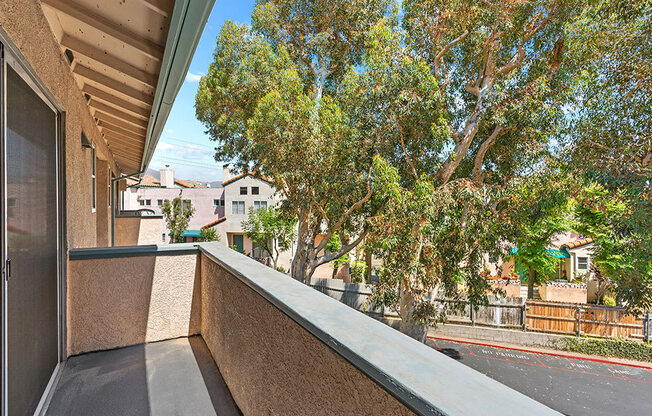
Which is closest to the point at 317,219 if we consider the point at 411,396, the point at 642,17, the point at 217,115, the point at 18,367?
the point at 217,115

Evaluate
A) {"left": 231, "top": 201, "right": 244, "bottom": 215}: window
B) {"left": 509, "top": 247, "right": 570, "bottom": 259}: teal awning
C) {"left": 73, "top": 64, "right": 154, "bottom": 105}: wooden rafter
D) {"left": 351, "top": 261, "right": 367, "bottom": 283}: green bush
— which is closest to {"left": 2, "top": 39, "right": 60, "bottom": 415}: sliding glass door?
{"left": 73, "top": 64, "right": 154, "bottom": 105}: wooden rafter

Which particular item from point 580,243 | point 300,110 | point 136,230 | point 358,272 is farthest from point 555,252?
point 136,230

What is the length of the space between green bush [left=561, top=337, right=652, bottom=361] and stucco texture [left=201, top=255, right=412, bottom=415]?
1646 centimetres

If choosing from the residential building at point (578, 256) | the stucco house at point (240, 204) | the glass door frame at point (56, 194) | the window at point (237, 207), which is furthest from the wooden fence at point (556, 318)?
the window at point (237, 207)

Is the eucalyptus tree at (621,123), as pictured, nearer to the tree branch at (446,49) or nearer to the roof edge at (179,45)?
the tree branch at (446,49)

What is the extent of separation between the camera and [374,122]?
1107 cm

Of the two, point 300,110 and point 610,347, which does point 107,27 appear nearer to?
point 300,110

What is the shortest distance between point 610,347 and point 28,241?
61.5 ft

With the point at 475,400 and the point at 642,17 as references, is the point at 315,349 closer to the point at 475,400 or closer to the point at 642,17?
the point at 475,400

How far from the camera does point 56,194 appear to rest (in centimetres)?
287

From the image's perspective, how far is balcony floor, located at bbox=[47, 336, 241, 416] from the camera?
2.43 meters

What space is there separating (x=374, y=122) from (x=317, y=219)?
216 inches

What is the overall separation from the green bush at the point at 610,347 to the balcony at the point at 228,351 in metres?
16.3

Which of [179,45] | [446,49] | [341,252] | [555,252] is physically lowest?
[555,252]
